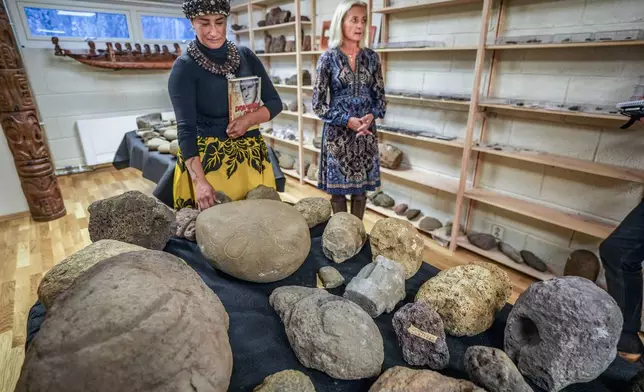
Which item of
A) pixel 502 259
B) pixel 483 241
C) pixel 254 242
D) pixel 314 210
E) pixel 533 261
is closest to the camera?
pixel 254 242

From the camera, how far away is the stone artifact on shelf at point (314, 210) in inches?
56.3

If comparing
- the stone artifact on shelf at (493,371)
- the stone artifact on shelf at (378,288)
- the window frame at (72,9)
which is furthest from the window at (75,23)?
the stone artifact on shelf at (493,371)

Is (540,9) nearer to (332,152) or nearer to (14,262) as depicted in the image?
(332,152)

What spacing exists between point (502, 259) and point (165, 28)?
17.5 ft

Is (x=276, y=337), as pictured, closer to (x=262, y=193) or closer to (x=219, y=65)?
(x=262, y=193)

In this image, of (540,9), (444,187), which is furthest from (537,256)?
(540,9)

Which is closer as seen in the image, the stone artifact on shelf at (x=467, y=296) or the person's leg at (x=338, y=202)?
the stone artifact on shelf at (x=467, y=296)

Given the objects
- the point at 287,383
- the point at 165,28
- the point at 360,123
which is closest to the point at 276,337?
the point at 287,383

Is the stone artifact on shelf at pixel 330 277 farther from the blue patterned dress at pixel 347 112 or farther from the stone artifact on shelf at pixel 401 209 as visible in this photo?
the stone artifact on shelf at pixel 401 209

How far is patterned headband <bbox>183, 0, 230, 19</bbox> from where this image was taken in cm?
114

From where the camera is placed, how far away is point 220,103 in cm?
134

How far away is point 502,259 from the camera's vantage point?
2.50 metres

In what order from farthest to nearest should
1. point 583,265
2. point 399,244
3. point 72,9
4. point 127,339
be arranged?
point 72,9 < point 583,265 < point 399,244 < point 127,339

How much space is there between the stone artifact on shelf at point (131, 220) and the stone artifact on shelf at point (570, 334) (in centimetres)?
117
